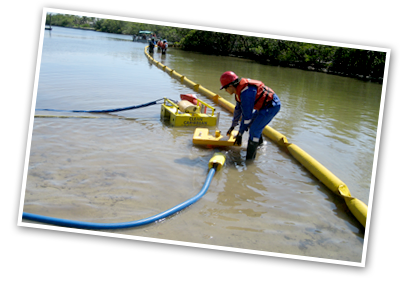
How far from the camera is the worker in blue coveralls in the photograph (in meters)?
4.76

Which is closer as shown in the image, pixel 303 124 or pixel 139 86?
pixel 303 124

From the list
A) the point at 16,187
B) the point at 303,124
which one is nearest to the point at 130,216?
the point at 16,187

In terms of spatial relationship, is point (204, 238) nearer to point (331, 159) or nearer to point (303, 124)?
point (331, 159)

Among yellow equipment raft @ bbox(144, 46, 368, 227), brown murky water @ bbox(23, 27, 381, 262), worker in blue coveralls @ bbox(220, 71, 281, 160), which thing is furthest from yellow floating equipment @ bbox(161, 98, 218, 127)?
worker in blue coveralls @ bbox(220, 71, 281, 160)

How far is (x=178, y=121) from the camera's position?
6945mm

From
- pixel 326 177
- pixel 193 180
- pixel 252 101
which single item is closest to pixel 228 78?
pixel 252 101

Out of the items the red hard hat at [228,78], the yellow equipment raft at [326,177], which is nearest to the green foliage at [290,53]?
the yellow equipment raft at [326,177]

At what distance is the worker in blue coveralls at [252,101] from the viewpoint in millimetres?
4758

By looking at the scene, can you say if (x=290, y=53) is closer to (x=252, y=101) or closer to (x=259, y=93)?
(x=259, y=93)

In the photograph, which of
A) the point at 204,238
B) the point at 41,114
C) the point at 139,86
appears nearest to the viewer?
the point at 204,238

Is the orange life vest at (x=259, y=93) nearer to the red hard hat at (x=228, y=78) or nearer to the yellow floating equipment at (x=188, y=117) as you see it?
the red hard hat at (x=228, y=78)

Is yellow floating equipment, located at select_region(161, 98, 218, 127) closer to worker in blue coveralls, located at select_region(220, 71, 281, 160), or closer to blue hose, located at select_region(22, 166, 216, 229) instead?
worker in blue coveralls, located at select_region(220, 71, 281, 160)

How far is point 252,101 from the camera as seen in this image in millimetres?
4773

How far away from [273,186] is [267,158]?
3.59ft
